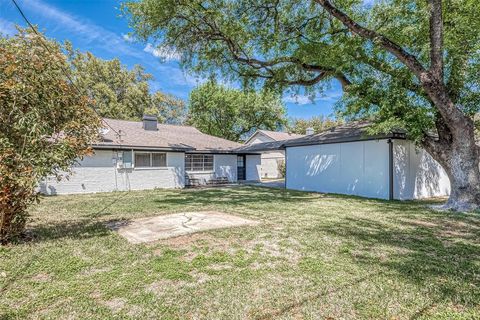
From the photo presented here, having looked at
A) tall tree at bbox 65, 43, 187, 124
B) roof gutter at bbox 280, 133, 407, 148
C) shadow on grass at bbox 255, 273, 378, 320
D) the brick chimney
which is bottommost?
shadow on grass at bbox 255, 273, 378, 320

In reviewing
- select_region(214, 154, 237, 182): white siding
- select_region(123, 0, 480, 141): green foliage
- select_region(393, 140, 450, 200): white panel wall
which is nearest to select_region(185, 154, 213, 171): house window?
select_region(214, 154, 237, 182): white siding

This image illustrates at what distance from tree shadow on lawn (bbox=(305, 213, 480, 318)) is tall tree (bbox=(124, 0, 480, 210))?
305 centimetres

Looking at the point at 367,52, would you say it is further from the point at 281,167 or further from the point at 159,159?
the point at 281,167

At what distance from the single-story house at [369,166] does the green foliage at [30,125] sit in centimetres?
1051

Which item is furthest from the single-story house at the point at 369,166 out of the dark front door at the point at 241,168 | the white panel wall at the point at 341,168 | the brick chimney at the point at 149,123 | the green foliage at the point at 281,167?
the green foliage at the point at 281,167

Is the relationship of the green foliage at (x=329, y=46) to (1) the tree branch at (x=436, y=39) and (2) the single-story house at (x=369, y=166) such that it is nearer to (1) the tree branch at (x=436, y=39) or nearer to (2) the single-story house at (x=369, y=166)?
(1) the tree branch at (x=436, y=39)

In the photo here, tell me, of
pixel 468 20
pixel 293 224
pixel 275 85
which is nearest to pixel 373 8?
pixel 468 20

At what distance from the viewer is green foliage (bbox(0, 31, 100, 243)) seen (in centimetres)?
483

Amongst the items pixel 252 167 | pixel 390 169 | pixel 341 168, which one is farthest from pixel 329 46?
pixel 252 167

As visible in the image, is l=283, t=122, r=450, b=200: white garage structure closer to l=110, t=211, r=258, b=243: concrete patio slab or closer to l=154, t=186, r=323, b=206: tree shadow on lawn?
l=154, t=186, r=323, b=206: tree shadow on lawn

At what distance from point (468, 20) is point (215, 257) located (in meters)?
10.3

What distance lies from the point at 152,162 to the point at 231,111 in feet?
52.1

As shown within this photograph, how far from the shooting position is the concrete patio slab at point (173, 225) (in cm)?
581

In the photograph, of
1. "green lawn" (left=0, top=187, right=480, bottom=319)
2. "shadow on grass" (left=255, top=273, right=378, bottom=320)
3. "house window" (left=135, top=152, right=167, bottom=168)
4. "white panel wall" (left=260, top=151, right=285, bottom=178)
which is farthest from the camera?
"white panel wall" (left=260, top=151, right=285, bottom=178)
